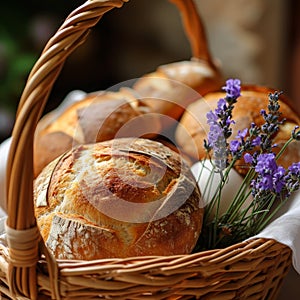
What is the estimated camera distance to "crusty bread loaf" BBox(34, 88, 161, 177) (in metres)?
1.07

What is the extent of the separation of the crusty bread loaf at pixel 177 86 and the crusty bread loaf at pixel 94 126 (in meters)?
0.07

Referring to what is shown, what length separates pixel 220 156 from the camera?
Result: 0.84 meters

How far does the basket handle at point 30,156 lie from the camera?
0.69 meters

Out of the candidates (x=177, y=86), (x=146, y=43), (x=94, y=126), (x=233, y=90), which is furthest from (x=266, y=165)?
(x=146, y=43)

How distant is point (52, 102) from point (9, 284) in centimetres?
205

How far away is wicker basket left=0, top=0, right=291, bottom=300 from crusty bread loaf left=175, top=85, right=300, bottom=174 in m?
0.25

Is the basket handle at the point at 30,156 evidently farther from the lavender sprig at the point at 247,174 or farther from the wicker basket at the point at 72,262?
the lavender sprig at the point at 247,174

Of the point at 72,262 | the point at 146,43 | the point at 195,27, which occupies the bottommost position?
the point at 146,43

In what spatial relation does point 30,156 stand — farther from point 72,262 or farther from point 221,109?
point 221,109

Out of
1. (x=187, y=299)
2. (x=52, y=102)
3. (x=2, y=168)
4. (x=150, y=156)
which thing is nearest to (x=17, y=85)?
(x=52, y=102)

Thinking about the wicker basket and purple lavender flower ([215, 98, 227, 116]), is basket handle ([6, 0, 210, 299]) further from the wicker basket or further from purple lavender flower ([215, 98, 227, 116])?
purple lavender flower ([215, 98, 227, 116])

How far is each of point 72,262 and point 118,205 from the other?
4.4 inches

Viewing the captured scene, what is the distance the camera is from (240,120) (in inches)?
40.6

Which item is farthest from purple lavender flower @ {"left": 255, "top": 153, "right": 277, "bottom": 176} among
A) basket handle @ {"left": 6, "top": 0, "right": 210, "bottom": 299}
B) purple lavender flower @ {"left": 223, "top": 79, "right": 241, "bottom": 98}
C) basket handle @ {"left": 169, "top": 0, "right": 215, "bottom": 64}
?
basket handle @ {"left": 169, "top": 0, "right": 215, "bottom": 64}
